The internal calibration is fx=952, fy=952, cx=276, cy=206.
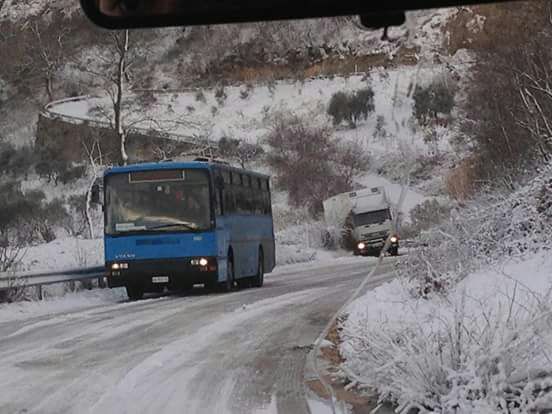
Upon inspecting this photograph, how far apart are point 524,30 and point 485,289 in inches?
478

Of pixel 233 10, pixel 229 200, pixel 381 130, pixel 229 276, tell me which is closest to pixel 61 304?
pixel 229 276

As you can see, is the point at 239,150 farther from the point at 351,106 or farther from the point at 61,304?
the point at 61,304

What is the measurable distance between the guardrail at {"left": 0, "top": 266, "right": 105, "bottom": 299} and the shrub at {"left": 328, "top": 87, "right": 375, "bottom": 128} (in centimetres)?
2395

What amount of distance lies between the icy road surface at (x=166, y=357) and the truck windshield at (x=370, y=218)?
21.9m

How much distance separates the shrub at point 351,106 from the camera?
46.2 metres

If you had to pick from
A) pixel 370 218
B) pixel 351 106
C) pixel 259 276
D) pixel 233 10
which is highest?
pixel 351 106


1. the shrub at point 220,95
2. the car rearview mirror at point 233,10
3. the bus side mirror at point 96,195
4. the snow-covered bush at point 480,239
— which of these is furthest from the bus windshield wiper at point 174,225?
the shrub at point 220,95

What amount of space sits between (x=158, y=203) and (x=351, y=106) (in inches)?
1256

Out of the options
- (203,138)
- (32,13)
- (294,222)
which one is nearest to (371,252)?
(294,222)

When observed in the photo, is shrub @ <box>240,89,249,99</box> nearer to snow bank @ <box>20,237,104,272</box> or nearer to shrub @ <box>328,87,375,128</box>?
shrub @ <box>328,87,375,128</box>

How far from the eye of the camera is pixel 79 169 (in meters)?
54.2

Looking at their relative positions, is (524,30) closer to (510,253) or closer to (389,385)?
(510,253)

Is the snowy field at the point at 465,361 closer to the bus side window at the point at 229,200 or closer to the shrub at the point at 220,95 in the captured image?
the bus side window at the point at 229,200

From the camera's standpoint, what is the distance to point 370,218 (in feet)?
134
